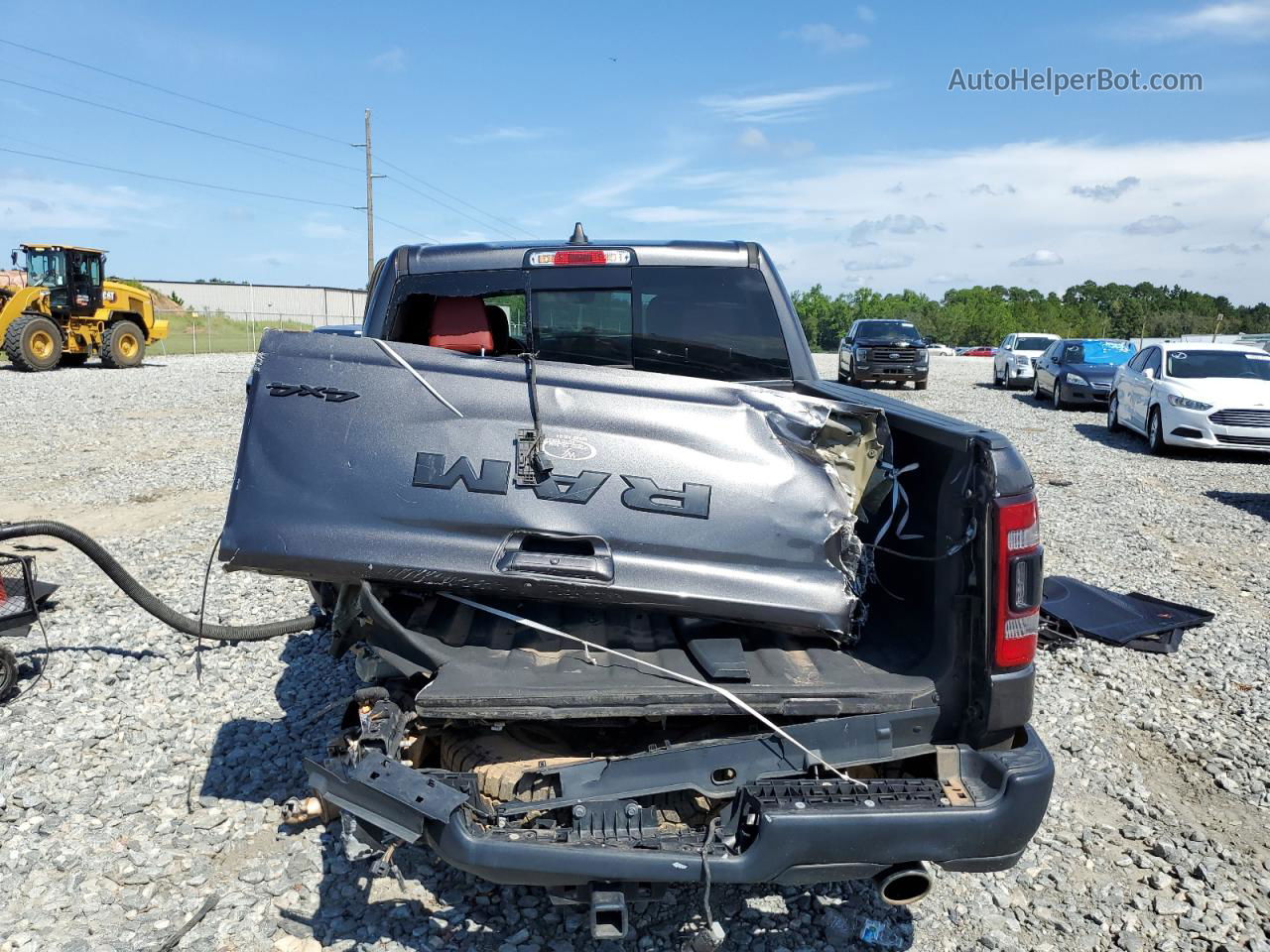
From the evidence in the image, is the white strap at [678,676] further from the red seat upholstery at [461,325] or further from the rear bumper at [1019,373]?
the rear bumper at [1019,373]

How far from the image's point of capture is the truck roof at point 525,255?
3746 mm

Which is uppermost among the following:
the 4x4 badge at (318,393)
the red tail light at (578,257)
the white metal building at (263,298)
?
the white metal building at (263,298)

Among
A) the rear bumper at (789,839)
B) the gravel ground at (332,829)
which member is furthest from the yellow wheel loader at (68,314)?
the rear bumper at (789,839)

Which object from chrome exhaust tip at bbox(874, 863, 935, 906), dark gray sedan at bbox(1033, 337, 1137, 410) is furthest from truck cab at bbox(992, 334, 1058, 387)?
chrome exhaust tip at bbox(874, 863, 935, 906)

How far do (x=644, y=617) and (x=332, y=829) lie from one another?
1.54m

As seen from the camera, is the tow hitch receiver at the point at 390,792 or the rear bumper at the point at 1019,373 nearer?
the tow hitch receiver at the point at 390,792

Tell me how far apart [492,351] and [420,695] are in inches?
70.5

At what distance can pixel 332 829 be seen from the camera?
359 centimetres

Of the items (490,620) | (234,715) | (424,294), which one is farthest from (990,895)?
(234,715)

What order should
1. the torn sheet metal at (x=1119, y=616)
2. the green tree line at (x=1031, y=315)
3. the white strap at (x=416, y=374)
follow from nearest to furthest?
the white strap at (x=416, y=374) < the torn sheet metal at (x=1119, y=616) < the green tree line at (x=1031, y=315)

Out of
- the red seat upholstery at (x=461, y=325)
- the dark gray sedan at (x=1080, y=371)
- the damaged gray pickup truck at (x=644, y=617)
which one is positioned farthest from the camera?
the dark gray sedan at (x=1080, y=371)

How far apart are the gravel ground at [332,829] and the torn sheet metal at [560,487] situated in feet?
3.80

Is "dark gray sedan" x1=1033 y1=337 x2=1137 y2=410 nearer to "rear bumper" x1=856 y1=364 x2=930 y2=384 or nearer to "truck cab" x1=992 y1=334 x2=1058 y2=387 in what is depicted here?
"truck cab" x1=992 y1=334 x2=1058 y2=387

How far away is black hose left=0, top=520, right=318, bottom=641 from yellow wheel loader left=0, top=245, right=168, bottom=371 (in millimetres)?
22615
